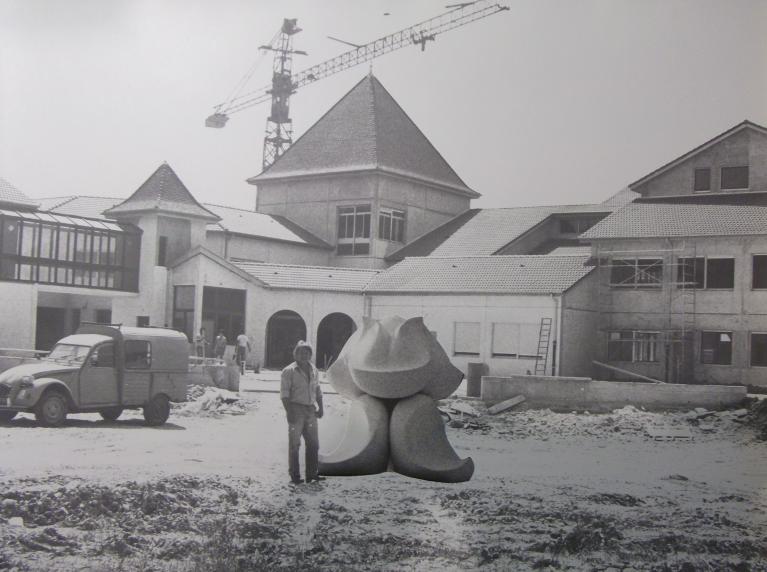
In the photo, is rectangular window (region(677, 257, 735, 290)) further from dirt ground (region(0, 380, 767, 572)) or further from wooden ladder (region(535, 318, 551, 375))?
dirt ground (region(0, 380, 767, 572))

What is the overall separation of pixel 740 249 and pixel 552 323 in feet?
8.10

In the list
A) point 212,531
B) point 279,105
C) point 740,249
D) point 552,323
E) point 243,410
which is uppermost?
point 279,105

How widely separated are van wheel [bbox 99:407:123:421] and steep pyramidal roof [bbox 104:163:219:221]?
1707 millimetres

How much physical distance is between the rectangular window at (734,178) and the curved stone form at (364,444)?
3.68m

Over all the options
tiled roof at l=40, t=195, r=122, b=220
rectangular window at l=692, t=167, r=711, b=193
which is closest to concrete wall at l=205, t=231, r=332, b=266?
tiled roof at l=40, t=195, r=122, b=220

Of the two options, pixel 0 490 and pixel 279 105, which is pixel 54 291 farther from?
pixel 279 105

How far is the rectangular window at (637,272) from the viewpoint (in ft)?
34.0

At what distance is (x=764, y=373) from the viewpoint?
929 centimetres

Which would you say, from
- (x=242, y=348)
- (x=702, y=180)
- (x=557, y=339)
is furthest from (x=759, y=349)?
(x=242, y=348)

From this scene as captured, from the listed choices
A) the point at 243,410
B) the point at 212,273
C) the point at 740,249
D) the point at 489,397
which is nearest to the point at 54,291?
the point at 243,410

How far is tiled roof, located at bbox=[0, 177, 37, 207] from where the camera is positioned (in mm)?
8281

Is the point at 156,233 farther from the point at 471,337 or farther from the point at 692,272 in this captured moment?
the point at 692,272

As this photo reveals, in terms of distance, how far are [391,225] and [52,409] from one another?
1009 centimetres

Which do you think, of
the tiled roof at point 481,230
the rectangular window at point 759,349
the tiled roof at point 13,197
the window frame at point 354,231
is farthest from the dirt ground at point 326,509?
the tiled roof at point 481,230
